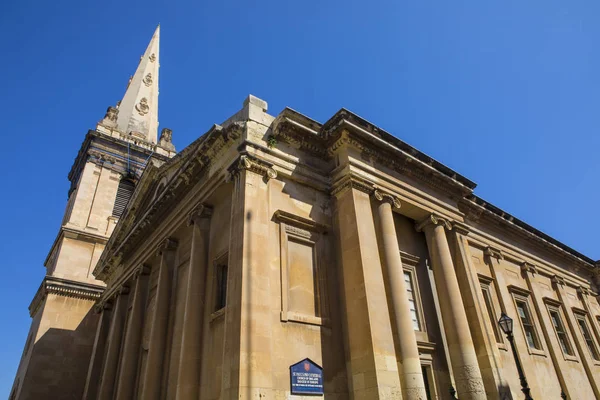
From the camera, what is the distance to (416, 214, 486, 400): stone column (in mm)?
12445

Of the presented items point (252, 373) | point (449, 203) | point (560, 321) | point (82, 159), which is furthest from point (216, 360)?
point (82, 159)

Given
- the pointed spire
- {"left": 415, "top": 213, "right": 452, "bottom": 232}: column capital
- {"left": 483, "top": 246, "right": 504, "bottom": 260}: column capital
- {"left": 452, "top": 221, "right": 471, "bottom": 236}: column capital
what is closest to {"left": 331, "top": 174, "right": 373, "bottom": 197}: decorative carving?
{"left": 415, "top": 213, "right": 452, "bottom": 232}: column capital

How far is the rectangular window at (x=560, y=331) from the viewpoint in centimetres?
2047

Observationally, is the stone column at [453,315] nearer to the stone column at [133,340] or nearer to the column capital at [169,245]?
the column capital at [169,245]

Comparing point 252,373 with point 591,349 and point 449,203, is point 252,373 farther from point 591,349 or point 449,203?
point 591,349

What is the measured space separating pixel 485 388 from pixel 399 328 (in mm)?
4670

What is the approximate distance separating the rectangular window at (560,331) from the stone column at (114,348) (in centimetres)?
2146

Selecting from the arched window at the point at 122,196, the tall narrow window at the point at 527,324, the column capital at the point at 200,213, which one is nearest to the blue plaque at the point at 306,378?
the column capital at the point at 200,213

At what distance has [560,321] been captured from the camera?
21500 millimetres

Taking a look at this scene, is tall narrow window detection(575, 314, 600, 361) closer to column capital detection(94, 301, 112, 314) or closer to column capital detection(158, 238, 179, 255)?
column capital detection(158, 238, 179, 255)

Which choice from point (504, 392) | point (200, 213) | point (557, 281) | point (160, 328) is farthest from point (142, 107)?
point (504, 392)

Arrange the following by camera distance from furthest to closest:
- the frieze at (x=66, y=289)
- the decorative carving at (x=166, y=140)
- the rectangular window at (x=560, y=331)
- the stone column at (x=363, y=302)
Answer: the decorative carving at (x=166, y=140), the frieze at (x=66, y=289), the rectangular window at (x=560, y=331), the stone column at (x=363, y=302)

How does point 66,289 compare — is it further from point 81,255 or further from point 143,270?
point 143,270

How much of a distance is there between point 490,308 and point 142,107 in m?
35.8
